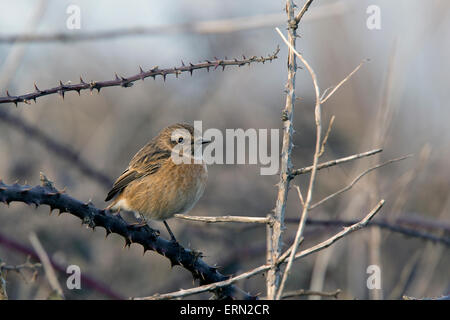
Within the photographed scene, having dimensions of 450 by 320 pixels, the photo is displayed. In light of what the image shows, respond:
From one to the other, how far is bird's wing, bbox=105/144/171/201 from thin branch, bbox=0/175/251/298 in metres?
1.79

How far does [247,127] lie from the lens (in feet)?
29.7

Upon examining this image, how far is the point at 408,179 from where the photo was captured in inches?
211

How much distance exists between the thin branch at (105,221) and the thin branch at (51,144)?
2.17 m

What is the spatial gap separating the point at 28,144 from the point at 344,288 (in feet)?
14.6

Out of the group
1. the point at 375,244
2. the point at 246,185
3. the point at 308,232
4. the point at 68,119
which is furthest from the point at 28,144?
the point at 375,244

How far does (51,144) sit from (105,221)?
239 centimetres

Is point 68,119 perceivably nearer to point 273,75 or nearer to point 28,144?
point 28,144

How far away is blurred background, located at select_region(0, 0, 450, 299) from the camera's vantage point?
549cm

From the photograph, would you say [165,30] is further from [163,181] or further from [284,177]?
[284,177]

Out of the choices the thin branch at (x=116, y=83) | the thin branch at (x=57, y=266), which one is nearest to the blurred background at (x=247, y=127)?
the thin branch at (x=57, y=266)

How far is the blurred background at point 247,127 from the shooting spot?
549 centimetres

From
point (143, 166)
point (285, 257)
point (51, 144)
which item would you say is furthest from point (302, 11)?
point (51, 144)

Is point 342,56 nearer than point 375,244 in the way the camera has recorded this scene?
No

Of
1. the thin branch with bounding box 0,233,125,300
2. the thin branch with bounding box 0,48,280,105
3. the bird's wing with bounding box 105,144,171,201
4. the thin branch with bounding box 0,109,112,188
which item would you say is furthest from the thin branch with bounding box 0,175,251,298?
the thin branch with bounding box 0,109,112,188
